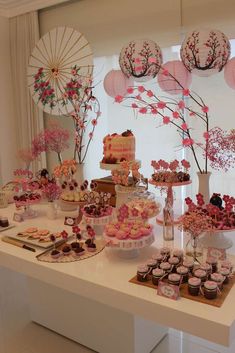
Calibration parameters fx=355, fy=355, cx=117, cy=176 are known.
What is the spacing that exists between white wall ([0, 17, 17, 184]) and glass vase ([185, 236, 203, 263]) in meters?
3.28

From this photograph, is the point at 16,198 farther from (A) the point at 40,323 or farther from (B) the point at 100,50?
(B) the point at 100,50

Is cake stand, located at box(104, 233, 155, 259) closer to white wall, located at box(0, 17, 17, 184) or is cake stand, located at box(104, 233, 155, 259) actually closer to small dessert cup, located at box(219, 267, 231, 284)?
small dessert cup, located at box(219, 267, 231, 284)

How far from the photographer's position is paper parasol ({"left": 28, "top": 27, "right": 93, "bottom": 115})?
10.8ft

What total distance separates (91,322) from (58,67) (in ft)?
8.05

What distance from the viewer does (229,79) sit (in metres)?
2.15

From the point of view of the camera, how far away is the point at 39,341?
6.81ft

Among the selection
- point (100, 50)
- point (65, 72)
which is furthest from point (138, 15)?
point (65, 72)

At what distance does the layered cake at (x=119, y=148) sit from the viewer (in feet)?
7.20

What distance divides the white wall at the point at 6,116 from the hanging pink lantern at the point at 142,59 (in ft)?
7.63

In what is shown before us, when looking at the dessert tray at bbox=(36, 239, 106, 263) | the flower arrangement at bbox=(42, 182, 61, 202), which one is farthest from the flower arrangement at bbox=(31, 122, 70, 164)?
the dessert tray at bbox=(36, 239, 106, 263)

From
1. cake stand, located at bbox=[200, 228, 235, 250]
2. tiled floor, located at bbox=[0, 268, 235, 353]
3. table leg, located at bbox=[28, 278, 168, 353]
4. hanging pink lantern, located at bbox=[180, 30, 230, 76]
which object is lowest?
tiled floor, located at bbox=[0, 268, 235, 353]

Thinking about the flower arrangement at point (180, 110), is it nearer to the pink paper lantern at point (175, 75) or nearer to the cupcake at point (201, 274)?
the pink paper lantern at point (175, 75)

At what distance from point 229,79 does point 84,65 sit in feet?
5.20

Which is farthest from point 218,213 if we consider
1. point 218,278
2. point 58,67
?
point 58,67
